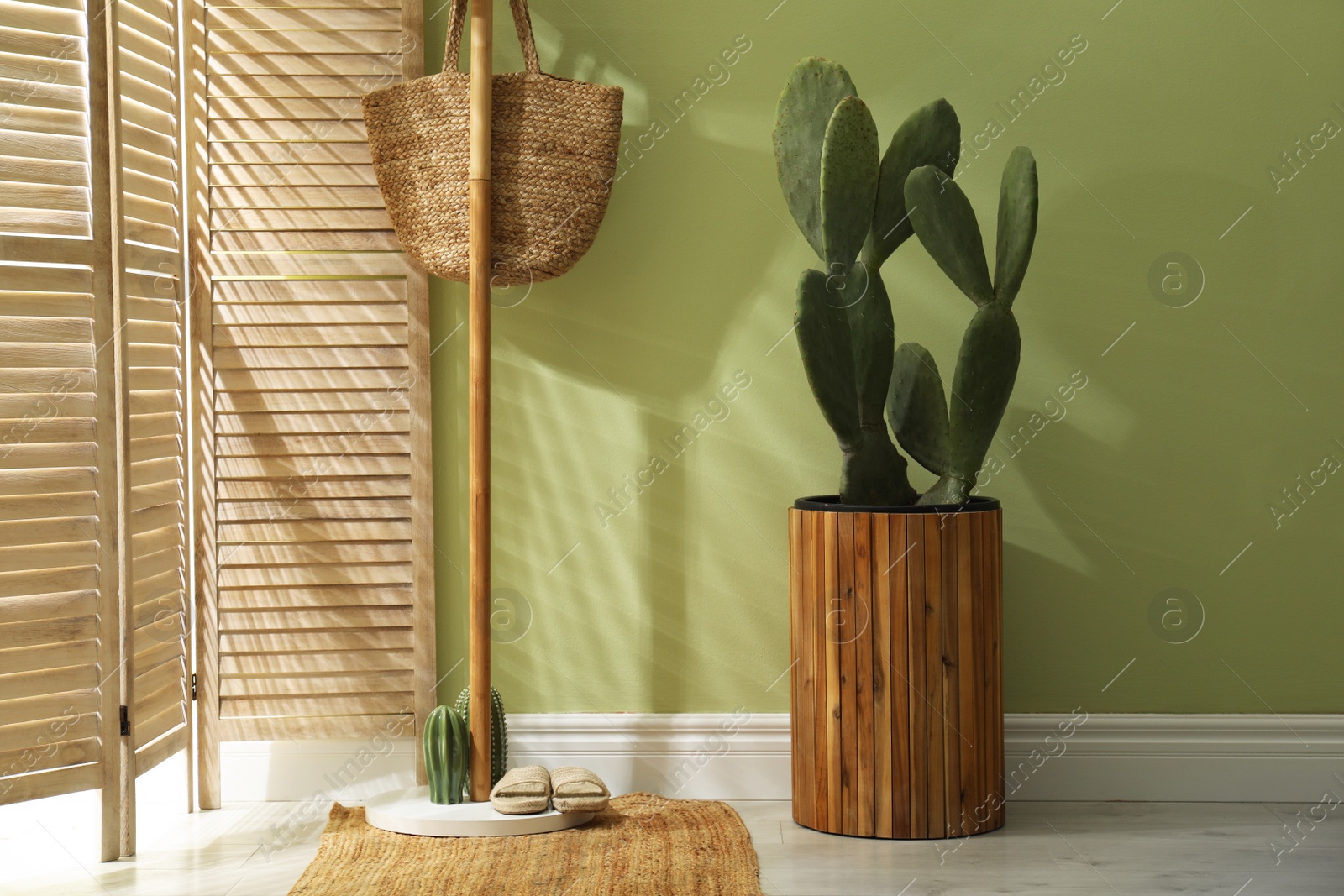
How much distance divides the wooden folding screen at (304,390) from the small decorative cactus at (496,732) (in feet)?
0.52

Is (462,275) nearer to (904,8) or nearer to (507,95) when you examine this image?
(507,95)

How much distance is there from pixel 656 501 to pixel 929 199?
0.71 metres

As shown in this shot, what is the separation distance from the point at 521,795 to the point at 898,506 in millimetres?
749

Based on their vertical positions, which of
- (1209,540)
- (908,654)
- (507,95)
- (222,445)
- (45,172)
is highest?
(507,95)

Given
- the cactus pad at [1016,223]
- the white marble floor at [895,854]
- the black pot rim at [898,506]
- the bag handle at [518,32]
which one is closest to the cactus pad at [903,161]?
the cactus pad at [1016,223]

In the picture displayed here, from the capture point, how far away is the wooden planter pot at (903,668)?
1.65m

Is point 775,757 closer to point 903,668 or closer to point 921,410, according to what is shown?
point 903,668

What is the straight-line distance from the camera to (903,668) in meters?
1.65

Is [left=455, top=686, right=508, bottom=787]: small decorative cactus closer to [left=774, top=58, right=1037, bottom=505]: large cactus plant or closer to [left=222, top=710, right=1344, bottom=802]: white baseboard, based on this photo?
[left=222, top=710, right=1344, bottom=802]: white baseboard

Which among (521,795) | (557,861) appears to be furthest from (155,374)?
(557,861)

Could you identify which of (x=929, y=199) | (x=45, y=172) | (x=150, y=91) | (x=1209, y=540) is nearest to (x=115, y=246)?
(x=45, y=172)

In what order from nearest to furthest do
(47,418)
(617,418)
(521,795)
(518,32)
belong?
(47,418) < (521,795) < (518,32) < (617,418)

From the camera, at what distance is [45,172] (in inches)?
62.6

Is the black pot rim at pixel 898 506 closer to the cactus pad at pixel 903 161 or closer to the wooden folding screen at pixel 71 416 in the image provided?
the cactus pad at pixel 903 161
